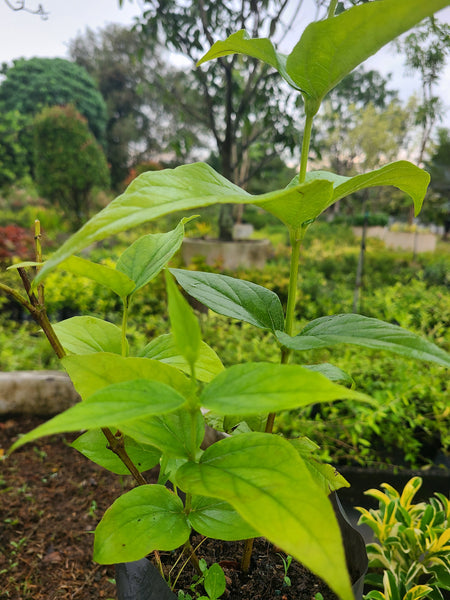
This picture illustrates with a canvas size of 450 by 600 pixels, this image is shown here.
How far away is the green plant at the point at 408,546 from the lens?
0.86 meters

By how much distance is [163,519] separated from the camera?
0.45 metres

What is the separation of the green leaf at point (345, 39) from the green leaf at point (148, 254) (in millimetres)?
205

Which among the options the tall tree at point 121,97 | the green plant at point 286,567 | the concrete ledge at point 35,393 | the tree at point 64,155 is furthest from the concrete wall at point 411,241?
the tall tree at point 121,97

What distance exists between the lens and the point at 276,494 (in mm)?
321

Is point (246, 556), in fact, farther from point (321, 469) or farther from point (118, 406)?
point (118, 406)

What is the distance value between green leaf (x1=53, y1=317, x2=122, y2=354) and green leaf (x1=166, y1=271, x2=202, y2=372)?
0.24 meters

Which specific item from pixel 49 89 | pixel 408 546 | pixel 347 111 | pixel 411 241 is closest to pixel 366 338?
pixel 408 546

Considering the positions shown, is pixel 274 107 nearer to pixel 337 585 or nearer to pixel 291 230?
pixel 291 230

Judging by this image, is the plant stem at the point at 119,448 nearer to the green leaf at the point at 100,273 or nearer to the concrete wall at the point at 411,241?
the green leaf at the point at 100,273

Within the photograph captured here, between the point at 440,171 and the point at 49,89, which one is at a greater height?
the point at 49,89

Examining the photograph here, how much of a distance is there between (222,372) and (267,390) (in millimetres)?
51

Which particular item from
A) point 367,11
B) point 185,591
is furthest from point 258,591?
point 367,11

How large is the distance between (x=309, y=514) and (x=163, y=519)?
0.70 feet

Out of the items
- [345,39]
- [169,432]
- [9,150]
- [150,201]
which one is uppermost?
[9,150]
